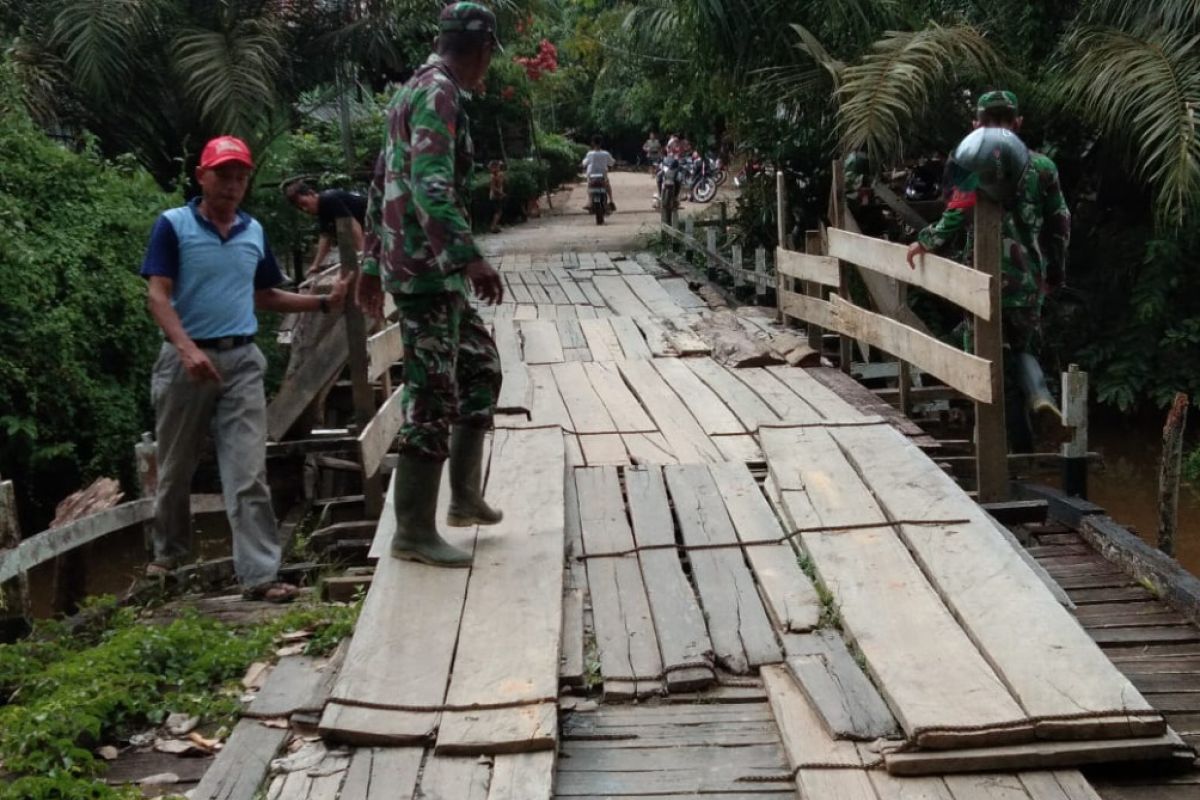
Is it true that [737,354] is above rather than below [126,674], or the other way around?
above

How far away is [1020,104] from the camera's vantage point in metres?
12.2

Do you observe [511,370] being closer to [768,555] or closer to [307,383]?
[307,383]

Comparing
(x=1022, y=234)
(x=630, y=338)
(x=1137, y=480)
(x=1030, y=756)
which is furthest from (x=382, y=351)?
(x=1137, y=480)

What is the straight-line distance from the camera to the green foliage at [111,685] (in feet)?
11.1

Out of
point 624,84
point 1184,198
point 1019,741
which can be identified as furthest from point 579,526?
point 624,84

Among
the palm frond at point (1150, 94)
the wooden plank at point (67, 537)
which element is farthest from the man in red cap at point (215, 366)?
the palm frond at point (1150, 94)

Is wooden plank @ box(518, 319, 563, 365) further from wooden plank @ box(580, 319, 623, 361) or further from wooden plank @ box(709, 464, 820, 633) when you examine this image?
wooden plank @ box(709, 464, 820, 633)

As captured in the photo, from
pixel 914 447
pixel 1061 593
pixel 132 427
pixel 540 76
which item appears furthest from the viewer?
pixel 540 76

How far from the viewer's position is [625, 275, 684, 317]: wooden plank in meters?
11.2

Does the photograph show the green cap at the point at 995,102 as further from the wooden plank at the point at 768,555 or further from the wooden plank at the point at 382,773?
the wooden plank at the point at 382,773

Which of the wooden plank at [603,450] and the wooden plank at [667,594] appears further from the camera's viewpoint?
the wooden plank at [603,450]

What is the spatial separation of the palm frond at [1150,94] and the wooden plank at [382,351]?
5.95 metres

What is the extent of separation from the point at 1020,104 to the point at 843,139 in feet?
8.01

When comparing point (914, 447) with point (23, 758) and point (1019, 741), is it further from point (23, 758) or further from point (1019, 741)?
point (23, 758)
